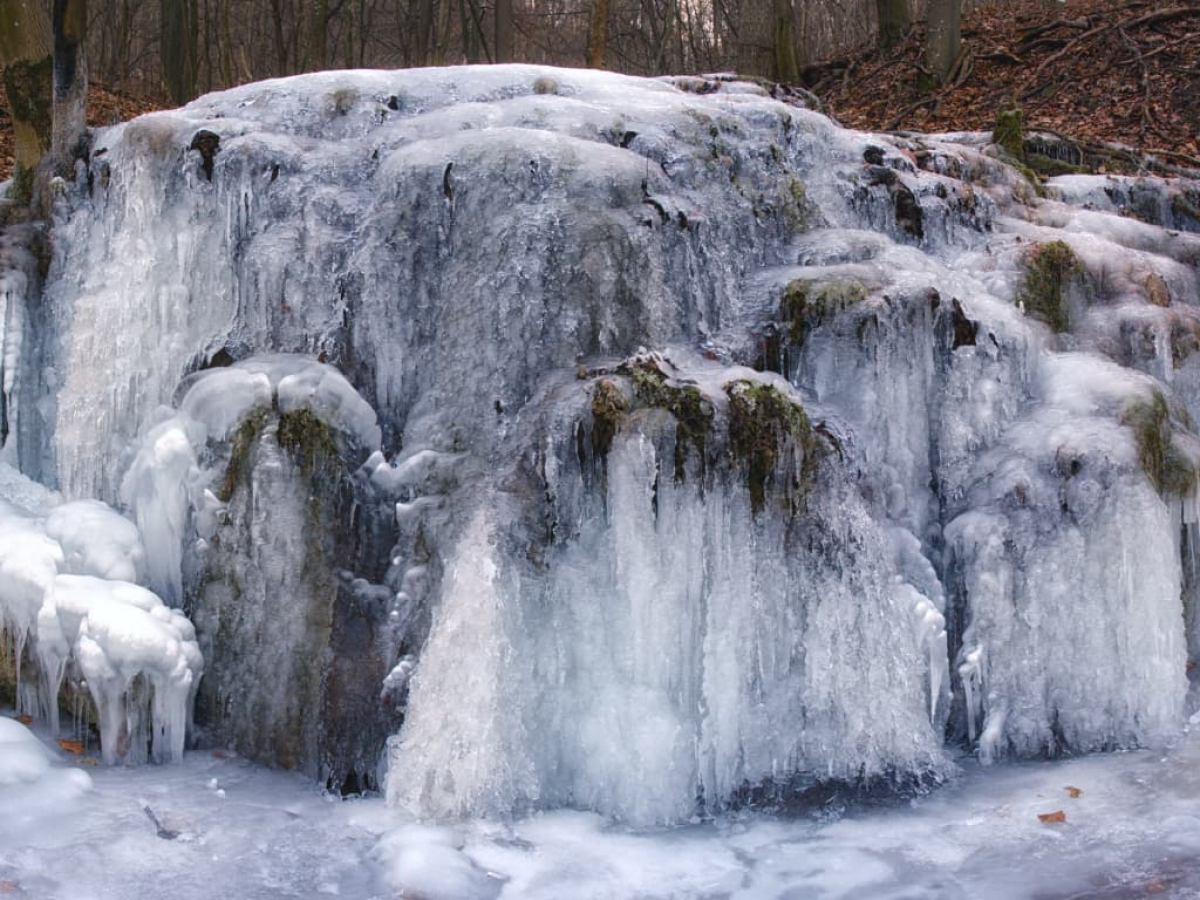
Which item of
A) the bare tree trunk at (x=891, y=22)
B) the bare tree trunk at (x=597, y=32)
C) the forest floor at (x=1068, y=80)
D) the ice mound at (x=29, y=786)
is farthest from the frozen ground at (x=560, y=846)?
the bare tree trunk at (x=891, y=22)

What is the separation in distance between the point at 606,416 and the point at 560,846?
152cm

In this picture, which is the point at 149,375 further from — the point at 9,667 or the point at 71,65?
the point at 71,65

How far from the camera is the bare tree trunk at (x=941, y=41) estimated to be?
1225 cm

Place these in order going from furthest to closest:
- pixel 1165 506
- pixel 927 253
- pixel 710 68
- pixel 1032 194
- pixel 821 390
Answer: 1. pixel 710 68
2. pixel 1032 194
3. pixel 927 253
4. pixel 821 390
5. pixel 1165 506

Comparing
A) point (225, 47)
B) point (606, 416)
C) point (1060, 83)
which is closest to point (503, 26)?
point (225, 47)

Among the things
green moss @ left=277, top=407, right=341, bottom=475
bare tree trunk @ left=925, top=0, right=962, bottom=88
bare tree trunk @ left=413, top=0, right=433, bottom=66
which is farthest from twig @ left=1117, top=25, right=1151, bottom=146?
bare tree trunk @ left=413, top=0, right=433, bottom=66

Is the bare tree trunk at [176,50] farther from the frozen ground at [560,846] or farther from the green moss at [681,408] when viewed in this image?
the frozen ground at [560,846]

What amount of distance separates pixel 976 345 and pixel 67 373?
13.8 feet

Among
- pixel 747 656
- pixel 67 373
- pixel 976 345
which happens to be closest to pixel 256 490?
pixel 67 373

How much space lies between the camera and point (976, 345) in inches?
213

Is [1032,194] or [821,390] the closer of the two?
[821,390]

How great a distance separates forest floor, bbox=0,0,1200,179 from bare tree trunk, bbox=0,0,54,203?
2563 mm

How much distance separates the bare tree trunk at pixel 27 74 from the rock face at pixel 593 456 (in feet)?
3.68

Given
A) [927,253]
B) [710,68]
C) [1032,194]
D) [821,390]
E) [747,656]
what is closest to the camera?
[747,656]
